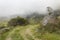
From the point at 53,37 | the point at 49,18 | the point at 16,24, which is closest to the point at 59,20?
the point at 49,18

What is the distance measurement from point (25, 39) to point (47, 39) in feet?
31.1

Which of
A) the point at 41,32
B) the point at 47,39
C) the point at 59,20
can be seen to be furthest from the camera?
the point at 59,20

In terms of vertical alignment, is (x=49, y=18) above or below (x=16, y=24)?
above

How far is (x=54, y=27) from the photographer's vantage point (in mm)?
86125

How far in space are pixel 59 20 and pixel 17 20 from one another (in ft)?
148

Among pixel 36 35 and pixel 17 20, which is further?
pixel 17 20

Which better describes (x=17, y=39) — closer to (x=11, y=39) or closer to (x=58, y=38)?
(x=11, y=39)

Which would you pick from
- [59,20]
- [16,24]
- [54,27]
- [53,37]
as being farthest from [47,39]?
[16,24]

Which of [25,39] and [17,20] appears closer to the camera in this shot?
[25,39]

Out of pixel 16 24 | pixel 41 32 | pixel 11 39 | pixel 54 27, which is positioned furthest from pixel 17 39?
pixel 16 24

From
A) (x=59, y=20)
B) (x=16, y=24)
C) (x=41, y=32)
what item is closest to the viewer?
(x=41, y=32)

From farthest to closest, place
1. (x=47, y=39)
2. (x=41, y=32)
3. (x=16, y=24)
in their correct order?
(x=16, y=24)
(x=41, y=32)
(x=47, y=39)

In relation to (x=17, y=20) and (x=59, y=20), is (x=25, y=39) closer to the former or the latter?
(x=59, y=20)

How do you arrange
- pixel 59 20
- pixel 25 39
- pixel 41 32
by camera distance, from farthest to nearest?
pixel 59 20 → pixel 41 32 → pixel 25 39
